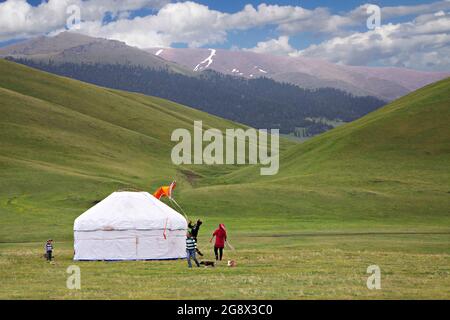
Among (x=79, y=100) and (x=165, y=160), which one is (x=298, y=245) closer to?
(x=165, y=160)

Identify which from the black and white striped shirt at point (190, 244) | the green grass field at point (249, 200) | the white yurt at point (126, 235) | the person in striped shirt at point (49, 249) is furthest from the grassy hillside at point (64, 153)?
the black and white striped shirt at point (190, 244)

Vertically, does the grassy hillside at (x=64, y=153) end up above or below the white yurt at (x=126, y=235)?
above

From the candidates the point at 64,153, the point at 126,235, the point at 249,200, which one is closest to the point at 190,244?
the point at 126,235

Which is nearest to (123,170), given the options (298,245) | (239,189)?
(239,189)

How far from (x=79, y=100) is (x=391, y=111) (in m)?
82.7

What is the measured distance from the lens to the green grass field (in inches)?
1016

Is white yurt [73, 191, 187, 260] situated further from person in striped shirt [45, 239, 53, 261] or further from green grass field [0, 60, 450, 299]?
person in striped shirt [45, 239, 53, 261]

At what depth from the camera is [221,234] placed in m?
33.3

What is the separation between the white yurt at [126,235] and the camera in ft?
119

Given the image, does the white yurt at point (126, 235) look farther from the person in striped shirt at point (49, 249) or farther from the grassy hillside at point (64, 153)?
the grassy hillside at point (64, 153)

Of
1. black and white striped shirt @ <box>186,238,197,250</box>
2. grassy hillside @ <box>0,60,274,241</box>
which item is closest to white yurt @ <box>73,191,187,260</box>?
black and white striped shirt @ <box>186,238,197,250</box>

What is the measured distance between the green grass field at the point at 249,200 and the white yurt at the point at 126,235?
1.43m

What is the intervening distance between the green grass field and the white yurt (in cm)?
143

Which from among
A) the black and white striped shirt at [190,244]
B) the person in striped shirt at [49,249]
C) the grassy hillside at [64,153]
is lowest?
the person in striped shirt at [49,249]
